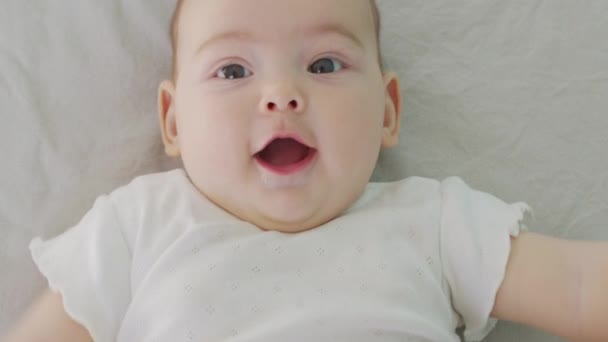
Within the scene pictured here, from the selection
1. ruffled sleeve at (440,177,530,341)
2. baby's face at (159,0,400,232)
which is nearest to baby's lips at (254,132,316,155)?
baby's face at (159,0,400,232)

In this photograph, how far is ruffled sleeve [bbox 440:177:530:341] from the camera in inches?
37.6

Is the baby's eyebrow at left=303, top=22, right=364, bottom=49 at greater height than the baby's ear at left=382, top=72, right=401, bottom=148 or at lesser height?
greater

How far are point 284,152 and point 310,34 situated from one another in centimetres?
16

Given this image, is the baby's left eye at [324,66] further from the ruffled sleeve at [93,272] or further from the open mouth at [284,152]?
the ruffled sleeve at [93,272]

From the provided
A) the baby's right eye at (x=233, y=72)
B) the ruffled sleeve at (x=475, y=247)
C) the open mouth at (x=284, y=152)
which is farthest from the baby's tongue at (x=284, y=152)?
the ruffled sleeve at (x=475, y=247)

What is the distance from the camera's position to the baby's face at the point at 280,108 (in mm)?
942

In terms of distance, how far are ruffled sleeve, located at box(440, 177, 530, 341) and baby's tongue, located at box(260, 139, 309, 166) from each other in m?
0.20

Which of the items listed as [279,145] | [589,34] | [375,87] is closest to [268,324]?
[279,145]

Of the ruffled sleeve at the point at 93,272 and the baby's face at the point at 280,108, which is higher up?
the baby's face at the point at 280,108

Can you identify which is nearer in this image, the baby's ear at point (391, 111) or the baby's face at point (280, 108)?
the baby's face at point (280, 108)

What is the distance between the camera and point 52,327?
91 cm

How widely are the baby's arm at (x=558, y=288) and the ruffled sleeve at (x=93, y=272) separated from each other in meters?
0.48

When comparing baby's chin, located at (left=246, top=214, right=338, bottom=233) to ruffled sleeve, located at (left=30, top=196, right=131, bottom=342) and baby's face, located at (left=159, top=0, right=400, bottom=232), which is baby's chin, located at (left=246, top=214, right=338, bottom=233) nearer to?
baby's face, located at (left=159, top=0, right=400, bottom=232)

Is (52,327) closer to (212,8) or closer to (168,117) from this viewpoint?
(168,117)
